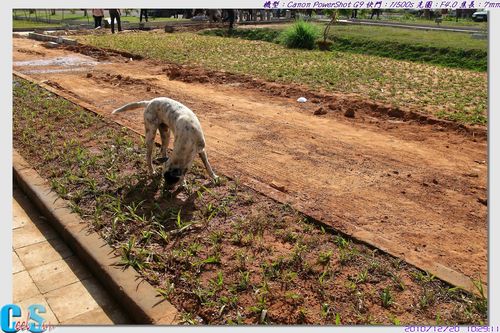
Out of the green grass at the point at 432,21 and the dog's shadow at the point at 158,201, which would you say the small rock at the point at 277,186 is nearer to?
the dog's shadow at the point at 158,201

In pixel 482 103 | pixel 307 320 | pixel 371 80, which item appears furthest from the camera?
pixel 371 80

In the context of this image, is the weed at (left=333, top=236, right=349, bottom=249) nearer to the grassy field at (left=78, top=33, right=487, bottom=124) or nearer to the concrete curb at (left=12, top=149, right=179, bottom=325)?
the concrete curb at (left=12, top=149, right=179, bottom=325)

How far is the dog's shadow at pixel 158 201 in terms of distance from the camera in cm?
465

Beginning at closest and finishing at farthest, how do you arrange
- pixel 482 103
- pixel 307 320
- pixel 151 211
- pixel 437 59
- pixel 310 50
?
pixel 307 320, pixel 151 211, pixel 482 103, pixel 437 59, pixel 310 50

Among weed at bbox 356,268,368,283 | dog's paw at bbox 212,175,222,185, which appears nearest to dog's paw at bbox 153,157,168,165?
dog's paw at bbox 212,175,222,185

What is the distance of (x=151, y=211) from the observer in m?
4.75

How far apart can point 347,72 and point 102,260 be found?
10044 mm

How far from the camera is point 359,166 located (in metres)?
6.10

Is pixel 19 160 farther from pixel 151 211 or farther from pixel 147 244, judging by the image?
pixel 147 244

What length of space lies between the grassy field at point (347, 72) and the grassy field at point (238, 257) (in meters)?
5.17

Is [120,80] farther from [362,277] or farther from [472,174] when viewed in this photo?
[362,277]

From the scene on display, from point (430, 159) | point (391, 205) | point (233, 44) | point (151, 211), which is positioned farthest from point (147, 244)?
point (233, 44)

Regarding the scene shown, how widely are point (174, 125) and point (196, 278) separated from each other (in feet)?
5.78

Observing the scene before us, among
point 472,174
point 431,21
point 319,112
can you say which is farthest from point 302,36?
point 472,174
